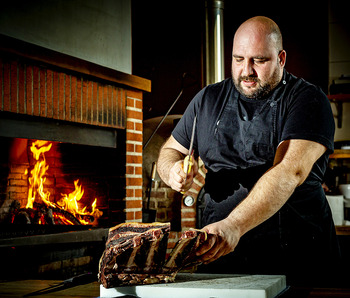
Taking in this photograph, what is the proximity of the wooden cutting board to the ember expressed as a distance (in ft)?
7.22

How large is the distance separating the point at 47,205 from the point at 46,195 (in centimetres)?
24

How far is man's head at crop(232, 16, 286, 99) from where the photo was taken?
6.17ft

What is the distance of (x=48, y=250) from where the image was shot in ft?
11.0

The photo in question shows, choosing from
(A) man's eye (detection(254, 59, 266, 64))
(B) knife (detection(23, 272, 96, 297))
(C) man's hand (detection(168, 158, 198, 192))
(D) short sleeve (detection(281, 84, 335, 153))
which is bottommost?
(B) knife (detection(23, 272, 96, 297))

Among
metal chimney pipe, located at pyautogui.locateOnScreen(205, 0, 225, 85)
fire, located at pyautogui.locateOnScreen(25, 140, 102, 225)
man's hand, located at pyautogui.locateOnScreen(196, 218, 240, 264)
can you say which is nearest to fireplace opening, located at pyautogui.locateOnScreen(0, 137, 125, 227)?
fire, located at pyautogui.locateOnScreen(25, 140, 102, 225)

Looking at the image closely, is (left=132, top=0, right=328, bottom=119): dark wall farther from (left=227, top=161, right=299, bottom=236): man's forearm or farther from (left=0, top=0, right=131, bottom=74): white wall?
(left=227, top=161, right=299, bottom=236): man's forearm

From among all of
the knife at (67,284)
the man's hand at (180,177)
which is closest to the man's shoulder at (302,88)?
the man's hand at (180,177)

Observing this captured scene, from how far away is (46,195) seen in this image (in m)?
3.91

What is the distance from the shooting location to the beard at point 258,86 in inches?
75.0

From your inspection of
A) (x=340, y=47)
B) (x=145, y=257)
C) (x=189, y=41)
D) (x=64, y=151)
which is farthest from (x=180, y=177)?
(x=189, y=41)

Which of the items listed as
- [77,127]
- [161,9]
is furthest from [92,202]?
[161,9]

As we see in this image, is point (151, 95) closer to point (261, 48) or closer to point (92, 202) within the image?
point (92, 202)

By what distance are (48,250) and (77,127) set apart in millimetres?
812

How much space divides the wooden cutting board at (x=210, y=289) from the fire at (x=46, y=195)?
236 centimetres
